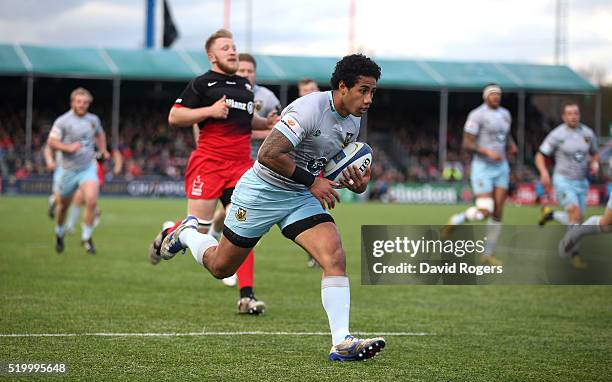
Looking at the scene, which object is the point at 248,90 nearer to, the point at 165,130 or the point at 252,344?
the point at 252,344

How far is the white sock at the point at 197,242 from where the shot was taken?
24.4ft

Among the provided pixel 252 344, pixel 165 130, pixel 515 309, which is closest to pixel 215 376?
pixel 252 344

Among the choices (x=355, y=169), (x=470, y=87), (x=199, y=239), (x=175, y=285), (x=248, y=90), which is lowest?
(x=175, y=285)

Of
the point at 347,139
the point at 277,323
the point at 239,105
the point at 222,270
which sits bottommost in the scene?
the point at 277,323

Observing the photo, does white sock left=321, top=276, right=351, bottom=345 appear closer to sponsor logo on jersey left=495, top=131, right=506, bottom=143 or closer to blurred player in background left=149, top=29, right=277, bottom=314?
blurred player in background left=149, top=29, right=277, bottom=314

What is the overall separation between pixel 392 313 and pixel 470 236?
194cm

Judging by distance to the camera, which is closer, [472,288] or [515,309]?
[515,309]

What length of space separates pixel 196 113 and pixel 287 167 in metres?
2.67

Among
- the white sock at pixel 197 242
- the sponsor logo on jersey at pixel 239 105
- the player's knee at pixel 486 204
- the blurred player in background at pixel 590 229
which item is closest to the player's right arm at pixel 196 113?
the sponsor logo on jersey at pixel 239 105

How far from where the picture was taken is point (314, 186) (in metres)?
6.30

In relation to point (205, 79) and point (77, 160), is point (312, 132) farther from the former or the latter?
point (77, 160)

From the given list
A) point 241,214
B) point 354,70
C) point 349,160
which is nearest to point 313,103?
point 354,70

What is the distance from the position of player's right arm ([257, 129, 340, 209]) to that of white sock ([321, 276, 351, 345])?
1.83 feet

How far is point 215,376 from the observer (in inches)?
235
